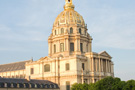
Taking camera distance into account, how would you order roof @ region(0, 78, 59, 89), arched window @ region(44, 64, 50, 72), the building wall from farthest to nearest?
the building wall, arched window @ region(44, 64, 50, 72), roof @ region(0, 78, 59, 89)

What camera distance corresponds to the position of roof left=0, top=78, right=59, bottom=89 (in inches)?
2562

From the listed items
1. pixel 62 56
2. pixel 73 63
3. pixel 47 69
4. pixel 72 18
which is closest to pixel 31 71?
pixel 47 69

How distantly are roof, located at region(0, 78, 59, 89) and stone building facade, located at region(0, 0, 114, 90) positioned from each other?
4.80 m

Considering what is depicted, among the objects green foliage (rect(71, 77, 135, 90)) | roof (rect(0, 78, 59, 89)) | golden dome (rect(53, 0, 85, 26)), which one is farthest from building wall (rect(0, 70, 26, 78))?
green foliage (rect(71, 77, 135, 90))

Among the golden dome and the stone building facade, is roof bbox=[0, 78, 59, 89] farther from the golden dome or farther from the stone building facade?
the golden dome

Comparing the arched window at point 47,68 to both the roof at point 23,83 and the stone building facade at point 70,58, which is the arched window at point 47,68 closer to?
the stone building facade at point 70,58

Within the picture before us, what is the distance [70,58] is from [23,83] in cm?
1845

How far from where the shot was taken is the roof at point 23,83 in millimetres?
65075

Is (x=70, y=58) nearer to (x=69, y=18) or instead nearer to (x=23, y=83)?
(x=23, y=83)

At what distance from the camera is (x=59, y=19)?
94.1 m

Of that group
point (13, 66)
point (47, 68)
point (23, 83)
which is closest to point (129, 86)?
point (23, 83)

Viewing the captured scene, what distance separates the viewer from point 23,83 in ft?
228

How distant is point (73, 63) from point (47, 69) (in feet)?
39.1

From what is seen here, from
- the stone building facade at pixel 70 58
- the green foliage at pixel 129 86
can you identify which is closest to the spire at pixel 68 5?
the stone building facade at pixel 70 58
